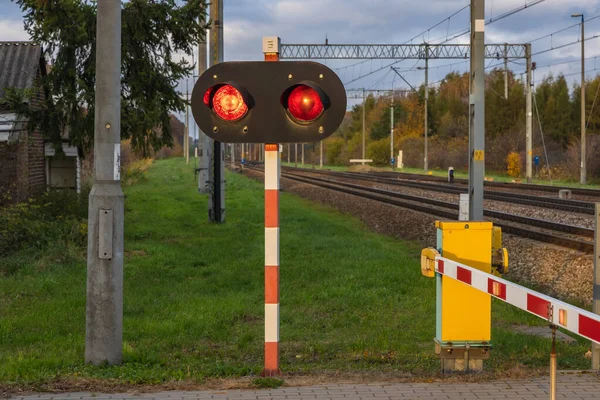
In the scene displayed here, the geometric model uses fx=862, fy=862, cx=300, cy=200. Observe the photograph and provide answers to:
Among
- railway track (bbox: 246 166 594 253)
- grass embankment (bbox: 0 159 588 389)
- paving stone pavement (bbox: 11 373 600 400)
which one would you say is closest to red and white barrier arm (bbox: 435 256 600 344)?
paving stone pavement (bbox: 11 373 600 400)

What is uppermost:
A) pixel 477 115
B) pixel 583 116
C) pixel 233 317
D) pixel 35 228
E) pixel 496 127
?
pixel 496 127

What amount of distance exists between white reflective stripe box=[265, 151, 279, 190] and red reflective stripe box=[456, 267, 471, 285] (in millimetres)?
1463

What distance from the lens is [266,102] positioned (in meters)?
6.35

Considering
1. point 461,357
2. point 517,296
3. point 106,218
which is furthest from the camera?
point 106,218

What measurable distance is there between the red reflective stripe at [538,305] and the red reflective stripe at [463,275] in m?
0.99

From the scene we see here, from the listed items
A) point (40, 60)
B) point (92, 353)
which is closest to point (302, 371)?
point (92, 353)

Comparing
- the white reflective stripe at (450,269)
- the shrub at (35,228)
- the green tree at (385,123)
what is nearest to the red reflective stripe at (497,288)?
the white reflective stripe at (450,269)

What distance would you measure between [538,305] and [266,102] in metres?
2.58

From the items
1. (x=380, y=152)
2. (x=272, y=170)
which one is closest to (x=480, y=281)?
(x=272, y=170)

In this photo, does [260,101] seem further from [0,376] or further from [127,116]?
[127,116]

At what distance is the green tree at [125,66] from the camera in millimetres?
17469

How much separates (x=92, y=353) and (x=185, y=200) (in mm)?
→ 27428

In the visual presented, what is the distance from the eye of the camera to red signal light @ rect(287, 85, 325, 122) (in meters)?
6.26

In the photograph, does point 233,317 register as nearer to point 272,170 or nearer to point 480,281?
point 272,170
